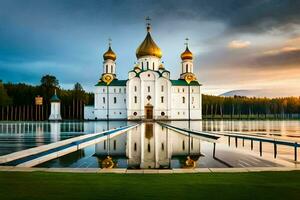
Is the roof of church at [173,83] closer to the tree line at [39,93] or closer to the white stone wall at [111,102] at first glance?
the white stone wall at [111,102]

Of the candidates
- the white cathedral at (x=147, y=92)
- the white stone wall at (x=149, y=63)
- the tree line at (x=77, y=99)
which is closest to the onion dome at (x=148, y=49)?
the white cathedral at (x=147, y=92)

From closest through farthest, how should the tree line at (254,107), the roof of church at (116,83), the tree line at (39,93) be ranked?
the roof of church at (116,83) < the tree line at (39,93) < the tree line at (254,107)

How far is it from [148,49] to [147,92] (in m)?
9.68

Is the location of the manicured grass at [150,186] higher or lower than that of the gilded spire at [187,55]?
lower

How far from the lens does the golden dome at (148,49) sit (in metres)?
72.4

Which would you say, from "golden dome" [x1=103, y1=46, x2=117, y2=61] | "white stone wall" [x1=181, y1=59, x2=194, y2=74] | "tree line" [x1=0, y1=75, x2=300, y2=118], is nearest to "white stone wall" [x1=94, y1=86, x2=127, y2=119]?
"golden dome" [x1=103, y1=46, x2=117, y2=61]

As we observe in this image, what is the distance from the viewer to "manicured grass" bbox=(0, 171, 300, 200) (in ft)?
18.5

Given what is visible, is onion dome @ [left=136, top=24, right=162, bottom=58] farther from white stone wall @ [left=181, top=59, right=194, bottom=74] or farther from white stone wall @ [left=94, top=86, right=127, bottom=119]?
white stone wall @ [left=94, top=86, right=127, bottom=119]

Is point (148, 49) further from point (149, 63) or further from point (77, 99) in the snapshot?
point (77, 99)

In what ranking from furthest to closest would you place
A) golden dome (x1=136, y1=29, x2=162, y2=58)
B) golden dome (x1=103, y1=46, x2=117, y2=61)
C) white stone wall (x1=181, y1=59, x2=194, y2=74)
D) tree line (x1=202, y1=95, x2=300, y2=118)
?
1. tree line (x1=202, y1=95, x2=300, y2=118)
2. white stone wall (x1=181, y1=59, x2=194, y2=74)
3. golden dome (x1=103, y1=46, x2=117, y2=61)
4. golden dome (x1=136, y1=29, x2=162, y2=58)

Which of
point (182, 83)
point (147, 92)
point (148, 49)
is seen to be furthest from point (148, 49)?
point (182, 83)

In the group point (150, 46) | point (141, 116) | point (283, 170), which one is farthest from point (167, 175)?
point (150, 46)

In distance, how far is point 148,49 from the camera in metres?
72.4

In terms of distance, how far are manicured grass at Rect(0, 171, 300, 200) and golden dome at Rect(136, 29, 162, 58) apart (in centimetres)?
6579
